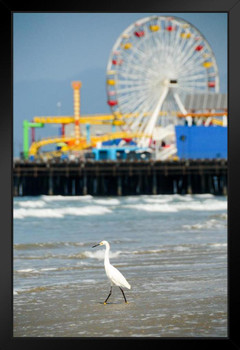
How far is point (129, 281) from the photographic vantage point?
881 cm

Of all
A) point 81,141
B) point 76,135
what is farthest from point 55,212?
point 81,141

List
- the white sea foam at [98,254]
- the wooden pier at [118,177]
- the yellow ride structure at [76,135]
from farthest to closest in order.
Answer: the yellow ride structure at [76,135], the wooden pier at [118,177], the white sea foam at [98,254]

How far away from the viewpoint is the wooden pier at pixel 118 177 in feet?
138

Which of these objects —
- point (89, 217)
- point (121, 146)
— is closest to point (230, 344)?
point (89, 217)

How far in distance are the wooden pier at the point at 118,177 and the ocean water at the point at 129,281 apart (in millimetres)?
24414

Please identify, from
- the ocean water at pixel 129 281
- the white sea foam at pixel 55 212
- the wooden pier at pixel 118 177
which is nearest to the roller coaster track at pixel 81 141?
the wooden pier at pixel 118 177

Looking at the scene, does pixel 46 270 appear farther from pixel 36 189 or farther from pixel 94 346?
pixel 36 189

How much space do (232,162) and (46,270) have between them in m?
6.47

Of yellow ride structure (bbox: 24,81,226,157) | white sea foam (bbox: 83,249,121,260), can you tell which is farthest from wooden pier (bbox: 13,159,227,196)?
white sea foam (bbox: 83,249,121,260)

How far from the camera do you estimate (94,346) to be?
12.1 feet

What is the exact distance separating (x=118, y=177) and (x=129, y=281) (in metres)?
33.2

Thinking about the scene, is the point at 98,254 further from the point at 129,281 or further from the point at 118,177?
the point at 118,177

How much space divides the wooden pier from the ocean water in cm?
2441

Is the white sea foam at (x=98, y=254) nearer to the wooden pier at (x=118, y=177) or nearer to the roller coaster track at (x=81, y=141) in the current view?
the wooden pier at (x=118, y=177)
